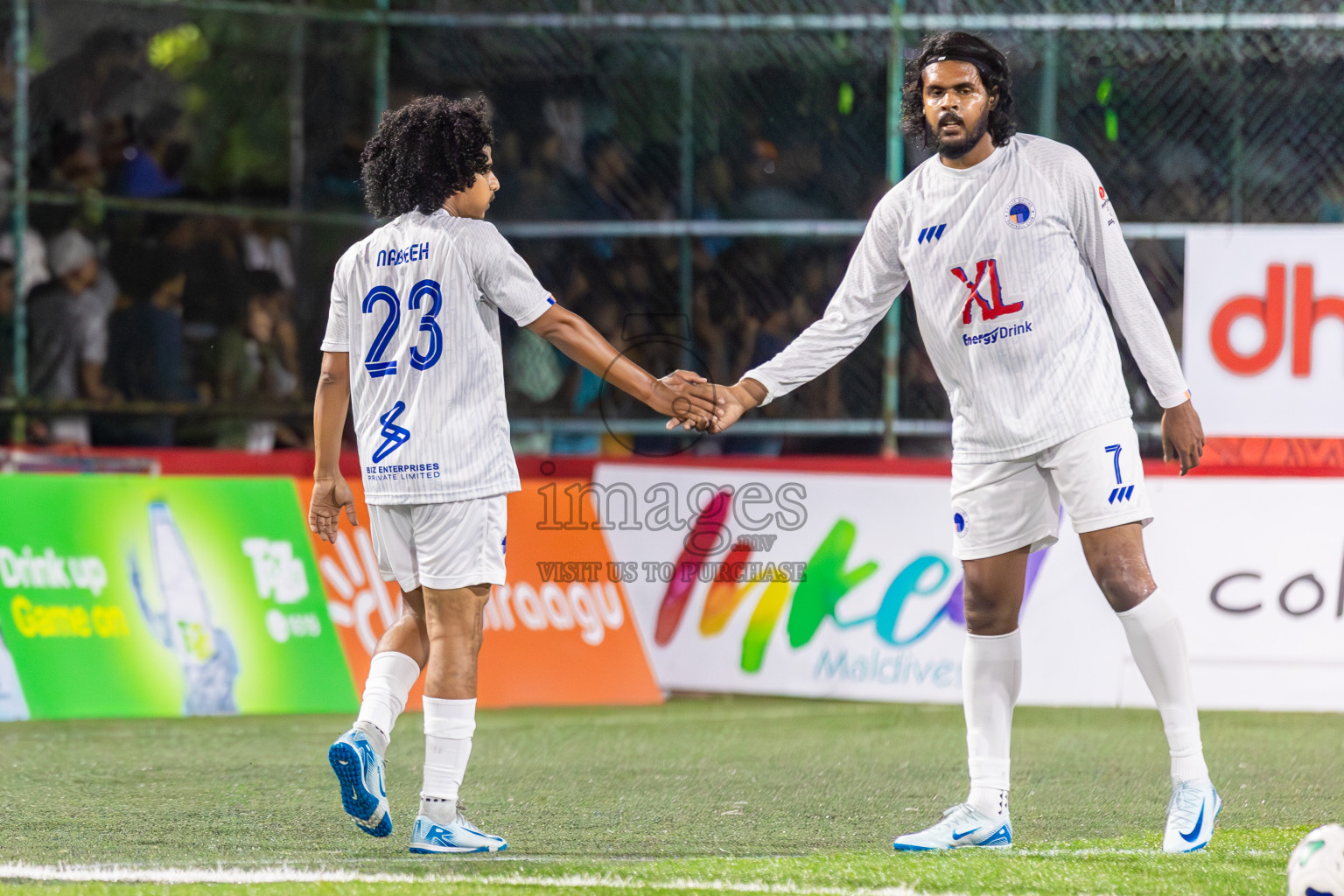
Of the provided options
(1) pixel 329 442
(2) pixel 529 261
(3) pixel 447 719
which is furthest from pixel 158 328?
(3) pixel 447 719

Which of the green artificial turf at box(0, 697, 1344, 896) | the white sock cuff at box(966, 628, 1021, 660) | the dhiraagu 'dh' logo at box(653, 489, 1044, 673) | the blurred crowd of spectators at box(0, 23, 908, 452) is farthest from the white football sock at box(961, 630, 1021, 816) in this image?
the blurred crowd of spectators at box(0, 23, 908, 452)

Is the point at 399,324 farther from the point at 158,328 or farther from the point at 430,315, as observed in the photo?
the point at 158,328

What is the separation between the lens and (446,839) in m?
4.71

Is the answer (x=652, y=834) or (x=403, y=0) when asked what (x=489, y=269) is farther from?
(x=403, y=0)

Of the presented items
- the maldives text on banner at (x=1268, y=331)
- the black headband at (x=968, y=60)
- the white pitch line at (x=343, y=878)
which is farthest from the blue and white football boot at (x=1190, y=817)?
the maldives text on banner at (x=1268, y=331)

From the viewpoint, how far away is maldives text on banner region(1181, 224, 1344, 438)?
9.62 meters

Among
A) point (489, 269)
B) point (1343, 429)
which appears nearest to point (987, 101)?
point (489, 269)

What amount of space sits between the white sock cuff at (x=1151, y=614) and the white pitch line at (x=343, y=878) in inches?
43.7

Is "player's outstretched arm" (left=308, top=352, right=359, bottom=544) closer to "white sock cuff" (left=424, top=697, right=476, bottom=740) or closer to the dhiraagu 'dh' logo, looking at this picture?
"white sock cuff" (left=424, top=697, right=476, bottom=740)

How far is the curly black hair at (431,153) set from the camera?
4.86 metres

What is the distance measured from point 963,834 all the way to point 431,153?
2275 mm

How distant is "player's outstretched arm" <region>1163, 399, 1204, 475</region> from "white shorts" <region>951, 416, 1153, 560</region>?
10 centimetres

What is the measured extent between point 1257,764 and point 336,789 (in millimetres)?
3369

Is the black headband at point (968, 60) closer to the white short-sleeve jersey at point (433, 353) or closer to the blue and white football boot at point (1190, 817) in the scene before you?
the white short-sleeve jersey at point (433, 353)
